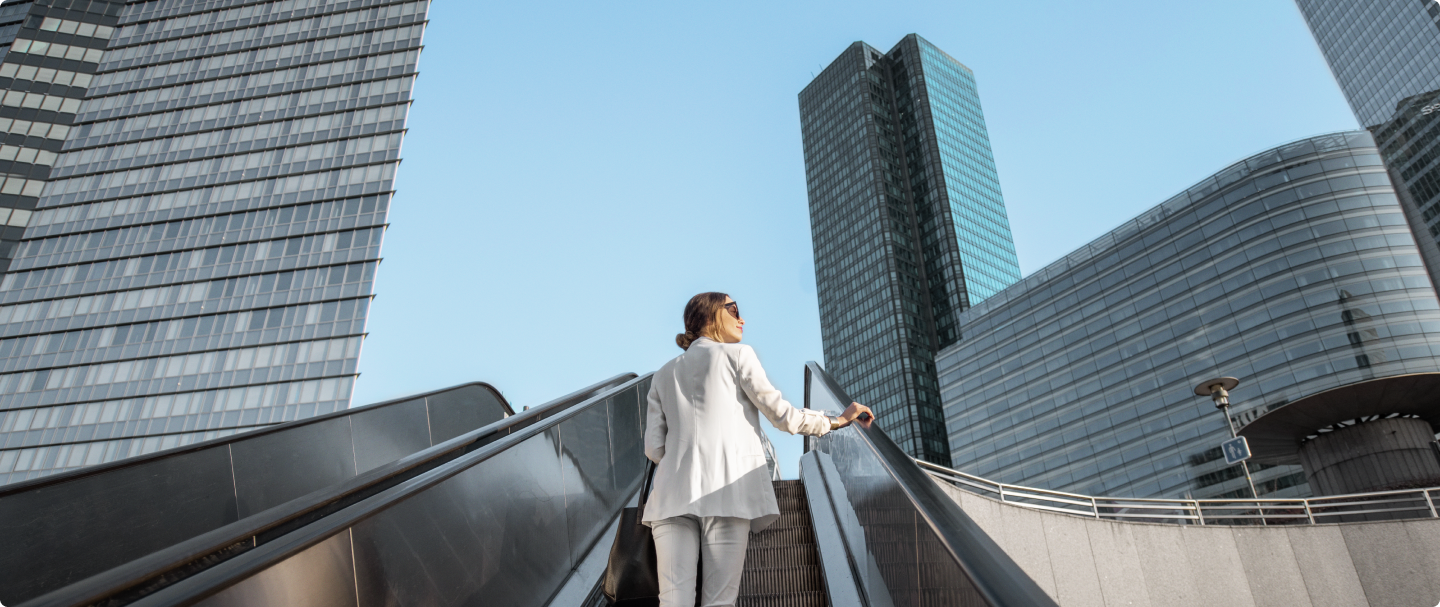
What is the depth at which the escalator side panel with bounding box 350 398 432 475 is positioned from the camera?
7289mm

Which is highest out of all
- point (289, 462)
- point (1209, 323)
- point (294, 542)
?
point (1209, 323)

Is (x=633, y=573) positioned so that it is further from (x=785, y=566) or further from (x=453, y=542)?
(x=785, y=566)

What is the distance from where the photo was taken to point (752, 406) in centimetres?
297

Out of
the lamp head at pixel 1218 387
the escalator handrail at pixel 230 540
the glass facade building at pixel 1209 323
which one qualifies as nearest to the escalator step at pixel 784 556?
the escalator handrail at pixel 230 540

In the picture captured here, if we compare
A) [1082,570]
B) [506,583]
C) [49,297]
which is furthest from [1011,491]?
[49,297]

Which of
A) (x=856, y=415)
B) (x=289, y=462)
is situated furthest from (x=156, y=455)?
(x=856, y=415)

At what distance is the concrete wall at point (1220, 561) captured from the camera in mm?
10797

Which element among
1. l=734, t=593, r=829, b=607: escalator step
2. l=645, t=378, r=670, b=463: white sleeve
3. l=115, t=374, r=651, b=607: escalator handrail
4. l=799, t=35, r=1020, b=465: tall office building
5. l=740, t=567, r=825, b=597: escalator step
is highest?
l=799, t=35, r=1020, b=465: tall office building

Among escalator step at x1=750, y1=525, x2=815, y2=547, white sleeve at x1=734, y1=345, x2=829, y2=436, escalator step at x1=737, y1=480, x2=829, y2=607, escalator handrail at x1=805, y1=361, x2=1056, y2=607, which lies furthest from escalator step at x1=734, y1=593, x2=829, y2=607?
white sleeve at x1=734, y1=345, x2=829, y2=436

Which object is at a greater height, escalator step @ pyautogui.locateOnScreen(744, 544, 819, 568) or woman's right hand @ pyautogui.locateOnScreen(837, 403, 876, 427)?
woman's right hand @ pyautogui.locateOnScreen(837, 403, 876, 427)

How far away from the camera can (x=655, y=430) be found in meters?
2.92

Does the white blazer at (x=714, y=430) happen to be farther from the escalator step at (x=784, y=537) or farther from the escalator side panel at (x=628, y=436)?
the escalator side panel at (x=628, y=436)

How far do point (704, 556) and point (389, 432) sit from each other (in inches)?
233

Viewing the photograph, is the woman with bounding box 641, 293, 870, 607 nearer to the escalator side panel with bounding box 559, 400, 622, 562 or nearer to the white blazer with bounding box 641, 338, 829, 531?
the white blazer with bounding box 641, 338, 829, 531
